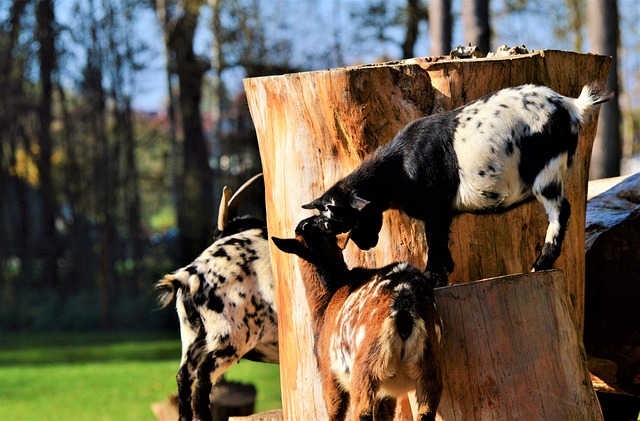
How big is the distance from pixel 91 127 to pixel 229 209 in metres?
8.13

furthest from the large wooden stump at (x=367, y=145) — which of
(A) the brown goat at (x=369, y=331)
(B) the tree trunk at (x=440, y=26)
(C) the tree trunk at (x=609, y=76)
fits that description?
(C) the tree trunk at (x=609, y=76)

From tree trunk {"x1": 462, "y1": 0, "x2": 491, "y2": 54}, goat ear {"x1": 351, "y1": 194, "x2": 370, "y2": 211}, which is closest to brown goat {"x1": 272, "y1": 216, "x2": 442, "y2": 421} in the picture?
goat ear {"x1": 351, "y1": 194, "x2": 370, "y2": 211}

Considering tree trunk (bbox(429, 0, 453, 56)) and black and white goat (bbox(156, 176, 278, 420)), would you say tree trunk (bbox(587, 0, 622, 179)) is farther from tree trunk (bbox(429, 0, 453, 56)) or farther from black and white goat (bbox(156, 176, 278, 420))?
black and white goat (bbox(156, 176, 278, 420))

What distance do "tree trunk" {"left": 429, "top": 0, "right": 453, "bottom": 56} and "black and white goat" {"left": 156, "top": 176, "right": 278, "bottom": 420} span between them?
429cm

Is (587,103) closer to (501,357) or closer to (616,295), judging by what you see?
(501,357)

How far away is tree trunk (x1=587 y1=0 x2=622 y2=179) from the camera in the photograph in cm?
888

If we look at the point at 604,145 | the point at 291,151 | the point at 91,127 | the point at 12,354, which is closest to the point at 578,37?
the point at 604,145

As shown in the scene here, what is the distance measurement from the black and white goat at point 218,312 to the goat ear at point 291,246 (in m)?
1.32

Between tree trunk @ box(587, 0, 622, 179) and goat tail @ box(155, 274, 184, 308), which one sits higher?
tree trunk @ box(587, 0, 622, 179)

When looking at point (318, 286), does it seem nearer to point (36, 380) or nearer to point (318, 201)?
point (318, 201)

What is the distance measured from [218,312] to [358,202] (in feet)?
5.42

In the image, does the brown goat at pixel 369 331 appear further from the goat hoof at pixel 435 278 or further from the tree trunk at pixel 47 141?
the tree trunk at pixel 47 141

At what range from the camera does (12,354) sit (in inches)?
443

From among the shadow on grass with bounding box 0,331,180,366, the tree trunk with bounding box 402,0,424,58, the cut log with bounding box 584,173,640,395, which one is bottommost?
the shadow on grass with bounding box 0,331,180,366
